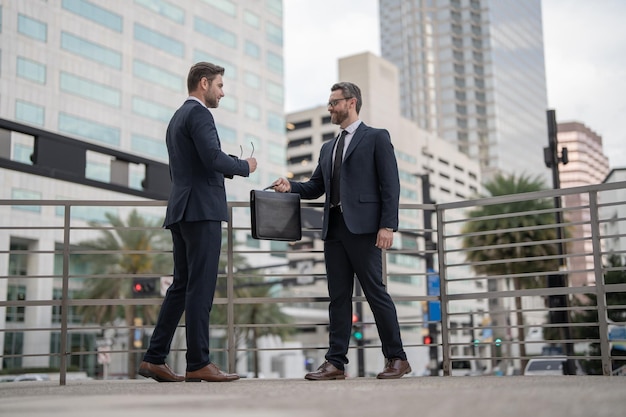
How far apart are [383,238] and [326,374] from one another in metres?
1.07

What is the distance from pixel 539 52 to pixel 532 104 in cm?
1688

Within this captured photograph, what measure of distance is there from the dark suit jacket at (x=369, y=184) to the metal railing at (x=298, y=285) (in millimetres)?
399

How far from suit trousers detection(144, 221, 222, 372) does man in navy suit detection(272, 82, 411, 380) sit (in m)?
0.82

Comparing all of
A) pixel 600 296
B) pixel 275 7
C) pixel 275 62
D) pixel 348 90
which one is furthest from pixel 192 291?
pixel 275 7

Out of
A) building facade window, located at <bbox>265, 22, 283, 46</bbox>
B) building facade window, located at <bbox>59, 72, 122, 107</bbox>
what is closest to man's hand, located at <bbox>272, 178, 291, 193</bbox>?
building facade window, located at <bbox>59, 72, 122, 107</bbox>

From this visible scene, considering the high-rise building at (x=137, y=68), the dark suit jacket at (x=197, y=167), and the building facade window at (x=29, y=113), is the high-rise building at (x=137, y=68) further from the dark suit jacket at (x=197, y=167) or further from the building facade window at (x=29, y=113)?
the dark suit jacket at (x=197, y=167)

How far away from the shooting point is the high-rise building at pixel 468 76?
15525cm

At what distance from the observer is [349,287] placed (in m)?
6.04

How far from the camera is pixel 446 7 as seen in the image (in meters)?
161

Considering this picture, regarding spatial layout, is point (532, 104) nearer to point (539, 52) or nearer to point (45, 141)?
point (539, 52)

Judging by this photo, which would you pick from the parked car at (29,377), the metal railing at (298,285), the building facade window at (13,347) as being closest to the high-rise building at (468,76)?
the metal railing at (298,285)

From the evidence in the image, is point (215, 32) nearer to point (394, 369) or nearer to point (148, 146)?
point (148, 146)

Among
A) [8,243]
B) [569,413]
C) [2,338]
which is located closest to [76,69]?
[8,243]

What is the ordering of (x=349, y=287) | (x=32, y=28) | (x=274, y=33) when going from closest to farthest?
(x=349, y=287) < (x=32, y=28) < (x=274, y=33)
